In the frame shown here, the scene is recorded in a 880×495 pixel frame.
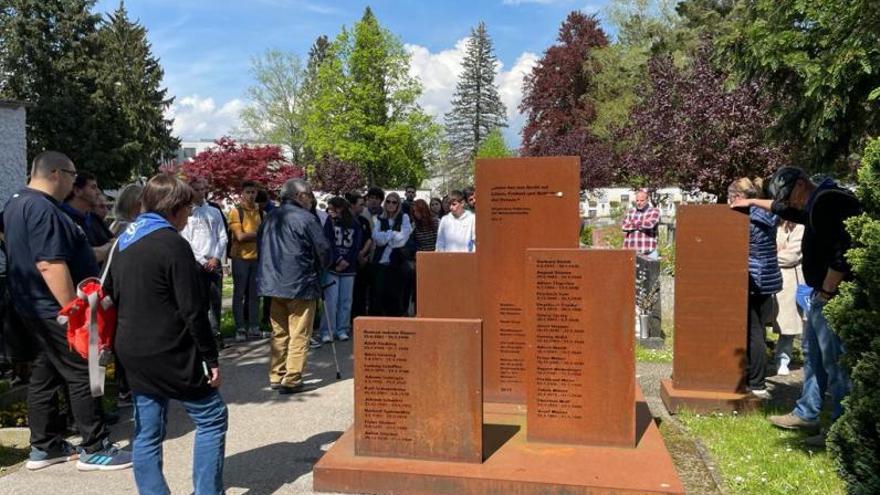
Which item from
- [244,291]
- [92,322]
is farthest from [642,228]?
[92,322]

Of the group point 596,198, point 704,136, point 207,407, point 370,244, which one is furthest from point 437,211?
point 596,198

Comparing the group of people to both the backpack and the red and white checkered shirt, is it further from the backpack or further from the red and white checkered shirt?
the red and white checkered shirt

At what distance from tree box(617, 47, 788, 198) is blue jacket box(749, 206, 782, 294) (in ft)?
35.5

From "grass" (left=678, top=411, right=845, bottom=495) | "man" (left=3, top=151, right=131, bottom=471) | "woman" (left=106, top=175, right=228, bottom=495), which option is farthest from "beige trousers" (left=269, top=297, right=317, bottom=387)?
"grass" (left=678, top=411, right=845, bottom=495)

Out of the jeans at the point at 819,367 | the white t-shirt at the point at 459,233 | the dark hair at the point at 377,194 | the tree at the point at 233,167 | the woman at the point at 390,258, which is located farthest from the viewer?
the tree at the point at 233,167

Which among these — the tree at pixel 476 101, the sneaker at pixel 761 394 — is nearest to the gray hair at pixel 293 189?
the sneaker at pixel 761 394

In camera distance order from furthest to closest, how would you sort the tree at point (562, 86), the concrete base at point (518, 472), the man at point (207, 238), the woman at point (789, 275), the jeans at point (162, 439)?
the tree at point (562, 86)
the man at point (207, 238)
the woman at point (789, 275)
the concrete base at point (518, 472)
the jeans at point (162, 439)

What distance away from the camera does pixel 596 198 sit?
4153 centimetres

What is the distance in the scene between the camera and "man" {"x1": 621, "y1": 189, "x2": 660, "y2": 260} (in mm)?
10180

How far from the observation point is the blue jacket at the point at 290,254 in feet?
21.9

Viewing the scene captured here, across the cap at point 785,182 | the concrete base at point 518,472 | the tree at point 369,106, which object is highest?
the tree at point 369,106

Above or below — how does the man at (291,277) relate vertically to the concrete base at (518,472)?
above

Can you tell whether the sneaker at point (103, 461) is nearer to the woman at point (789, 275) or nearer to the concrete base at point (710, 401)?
the concrete base at point (710, 401)

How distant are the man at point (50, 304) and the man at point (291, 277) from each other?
6.46 feet
